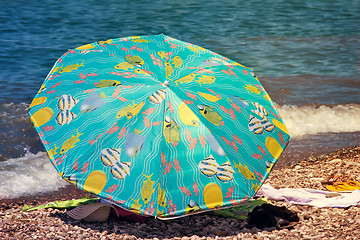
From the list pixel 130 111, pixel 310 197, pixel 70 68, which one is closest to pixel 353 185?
pixel 310 197

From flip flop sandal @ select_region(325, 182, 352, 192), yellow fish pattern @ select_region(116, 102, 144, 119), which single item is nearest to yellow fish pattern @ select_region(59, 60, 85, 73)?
yellow fish pattern @ select_region(116, 102, 144, 119)

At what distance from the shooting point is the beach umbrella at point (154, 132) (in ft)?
12.5

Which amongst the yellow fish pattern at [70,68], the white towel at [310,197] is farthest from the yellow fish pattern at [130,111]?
the white towel at [310,197]

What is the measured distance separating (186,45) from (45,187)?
9.09 ft

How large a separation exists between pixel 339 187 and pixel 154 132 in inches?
94.6

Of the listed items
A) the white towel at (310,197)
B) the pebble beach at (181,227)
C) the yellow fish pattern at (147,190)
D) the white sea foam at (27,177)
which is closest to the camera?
the yellow fish pattern at (147,190)

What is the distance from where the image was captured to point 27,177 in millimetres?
6469

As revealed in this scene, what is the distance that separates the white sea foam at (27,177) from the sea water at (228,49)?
0.04 ft

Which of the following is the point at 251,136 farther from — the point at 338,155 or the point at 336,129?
the point at 336,129

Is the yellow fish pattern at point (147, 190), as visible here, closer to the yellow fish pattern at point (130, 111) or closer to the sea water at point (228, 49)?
the yellow fish pattern at point (130, 111)

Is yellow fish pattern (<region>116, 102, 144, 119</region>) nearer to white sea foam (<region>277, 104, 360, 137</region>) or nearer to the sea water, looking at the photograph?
the sea water

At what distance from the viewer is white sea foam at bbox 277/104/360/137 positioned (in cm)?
876

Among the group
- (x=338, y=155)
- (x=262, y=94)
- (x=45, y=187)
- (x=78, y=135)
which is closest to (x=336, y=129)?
(x=338, y=155)

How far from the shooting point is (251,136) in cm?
421
